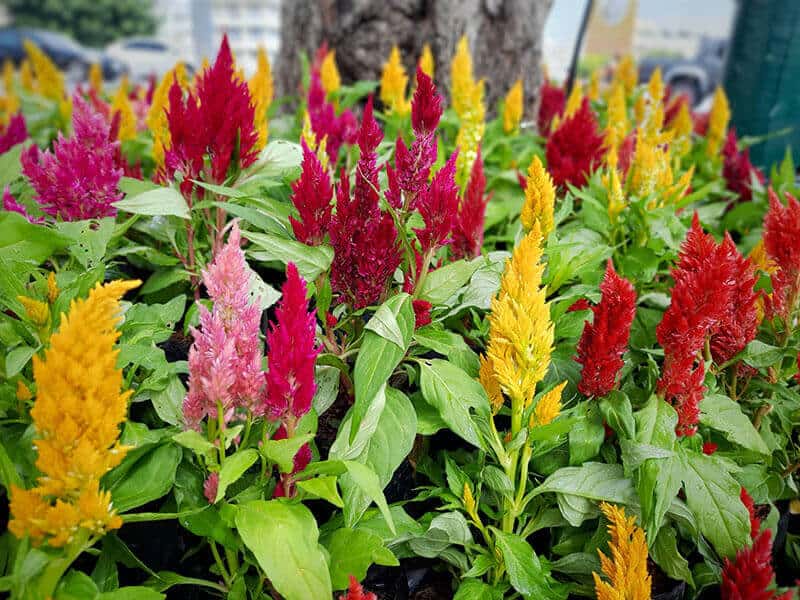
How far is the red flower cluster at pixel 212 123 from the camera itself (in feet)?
3.84

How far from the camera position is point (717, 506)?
3.51ft

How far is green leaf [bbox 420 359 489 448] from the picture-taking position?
103 cm

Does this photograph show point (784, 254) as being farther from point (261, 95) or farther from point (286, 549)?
point (261, 95)

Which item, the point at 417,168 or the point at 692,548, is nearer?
the point at 417,168

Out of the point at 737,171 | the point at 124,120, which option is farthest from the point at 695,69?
the point at 124,120

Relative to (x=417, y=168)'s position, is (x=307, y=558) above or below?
below

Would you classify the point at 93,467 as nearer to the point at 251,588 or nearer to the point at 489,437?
the point at 251,588

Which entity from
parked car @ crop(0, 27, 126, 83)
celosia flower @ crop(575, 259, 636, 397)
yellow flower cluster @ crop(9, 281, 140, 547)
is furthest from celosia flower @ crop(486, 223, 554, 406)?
parked car @ crop(0, 27, 126, 83)

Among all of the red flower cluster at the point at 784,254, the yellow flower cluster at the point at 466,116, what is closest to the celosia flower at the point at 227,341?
the yellow flower cluster at the point at 466,116

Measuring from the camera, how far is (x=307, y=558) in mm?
874

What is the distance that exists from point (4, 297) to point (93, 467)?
0.50 meters

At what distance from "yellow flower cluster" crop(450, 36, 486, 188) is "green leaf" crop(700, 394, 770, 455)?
0.84 metres

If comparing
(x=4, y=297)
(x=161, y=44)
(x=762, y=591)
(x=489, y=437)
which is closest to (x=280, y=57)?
(x=4, y=297)

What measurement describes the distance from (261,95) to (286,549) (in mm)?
1296
